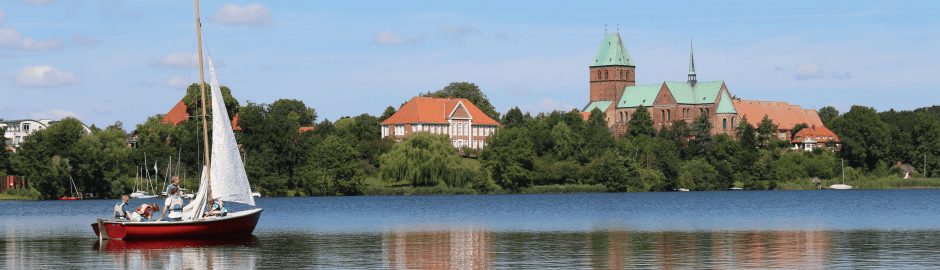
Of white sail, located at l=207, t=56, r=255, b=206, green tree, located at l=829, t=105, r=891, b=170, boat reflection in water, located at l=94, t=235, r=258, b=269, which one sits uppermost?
green tree, located at l=829, t=105, r=891, b=170

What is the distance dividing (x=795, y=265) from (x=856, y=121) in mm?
126419

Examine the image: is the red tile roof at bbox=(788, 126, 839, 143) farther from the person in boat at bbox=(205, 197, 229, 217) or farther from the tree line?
the person in boat at bbox=(205, 197, 229, 217)

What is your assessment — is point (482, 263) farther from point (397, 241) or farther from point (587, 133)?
point (587, 133)

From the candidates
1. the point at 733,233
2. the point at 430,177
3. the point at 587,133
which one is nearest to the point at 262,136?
the point at 430,177

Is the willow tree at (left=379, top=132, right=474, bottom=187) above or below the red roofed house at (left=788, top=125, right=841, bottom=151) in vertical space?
below

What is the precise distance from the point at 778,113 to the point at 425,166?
108156mm

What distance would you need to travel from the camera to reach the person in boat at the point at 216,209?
33750mm

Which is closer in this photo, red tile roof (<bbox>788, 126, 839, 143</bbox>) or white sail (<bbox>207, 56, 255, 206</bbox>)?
white sail (<bbox>207, 56, 255, 206</bbox>)

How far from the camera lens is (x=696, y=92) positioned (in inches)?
6905

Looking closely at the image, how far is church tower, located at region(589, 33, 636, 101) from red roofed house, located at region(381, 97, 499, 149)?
128 ft

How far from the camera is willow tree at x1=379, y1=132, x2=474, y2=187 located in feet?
309

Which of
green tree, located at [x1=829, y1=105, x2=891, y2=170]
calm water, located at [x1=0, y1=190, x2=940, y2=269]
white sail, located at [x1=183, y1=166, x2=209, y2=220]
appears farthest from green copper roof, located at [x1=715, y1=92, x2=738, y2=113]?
white sail, located at [x1=183, y1=166, x2=209, y2=220]

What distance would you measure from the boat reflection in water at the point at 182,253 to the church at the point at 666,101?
14155 cm

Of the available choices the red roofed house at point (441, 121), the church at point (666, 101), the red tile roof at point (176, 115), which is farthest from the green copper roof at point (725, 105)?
the red tile roof at point (176, 115)
